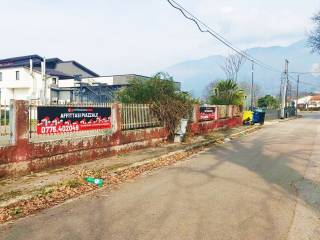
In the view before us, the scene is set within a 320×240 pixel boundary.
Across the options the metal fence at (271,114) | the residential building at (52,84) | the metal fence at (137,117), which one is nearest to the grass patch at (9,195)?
the metal fence at (137,117)

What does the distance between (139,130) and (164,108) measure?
97.4 inches

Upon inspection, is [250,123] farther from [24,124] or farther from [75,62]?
[75,62]

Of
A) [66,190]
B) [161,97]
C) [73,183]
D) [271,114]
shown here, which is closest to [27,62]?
[271,114]

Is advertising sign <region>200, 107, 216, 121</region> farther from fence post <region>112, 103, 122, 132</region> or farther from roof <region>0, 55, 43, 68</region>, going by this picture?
roof <region>0, 55, 43, 68</region>

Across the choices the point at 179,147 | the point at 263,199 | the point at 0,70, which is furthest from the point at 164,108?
Result: the point at 0,70

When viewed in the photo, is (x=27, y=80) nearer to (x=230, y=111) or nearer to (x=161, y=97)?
(x=230, y=111)

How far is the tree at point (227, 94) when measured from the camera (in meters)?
34.7

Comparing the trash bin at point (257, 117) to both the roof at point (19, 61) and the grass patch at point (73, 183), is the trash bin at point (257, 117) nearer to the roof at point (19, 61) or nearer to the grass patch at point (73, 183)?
the grass patch at point (73, 183)

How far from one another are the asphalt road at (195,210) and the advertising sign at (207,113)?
11.8m

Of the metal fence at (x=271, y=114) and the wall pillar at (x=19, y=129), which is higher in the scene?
the wall pillar at (x=19, y=129)

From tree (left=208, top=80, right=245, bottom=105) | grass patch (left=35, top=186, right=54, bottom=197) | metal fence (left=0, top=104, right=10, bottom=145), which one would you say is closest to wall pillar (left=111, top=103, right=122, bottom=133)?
metal fence (left=0, top=104, right=10, bottom=145)

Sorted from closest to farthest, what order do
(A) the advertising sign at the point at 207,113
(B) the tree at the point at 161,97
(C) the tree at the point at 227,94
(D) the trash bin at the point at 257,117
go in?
1. (B) the tree at the point at 161,97
2. (A) the advertising sign at the point at 207,113
3. (C) the tree at the point at 227,94
4. (D) the trash bin at the point at 257,117

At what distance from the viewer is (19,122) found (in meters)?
9.42

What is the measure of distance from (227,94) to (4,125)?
2757cm
